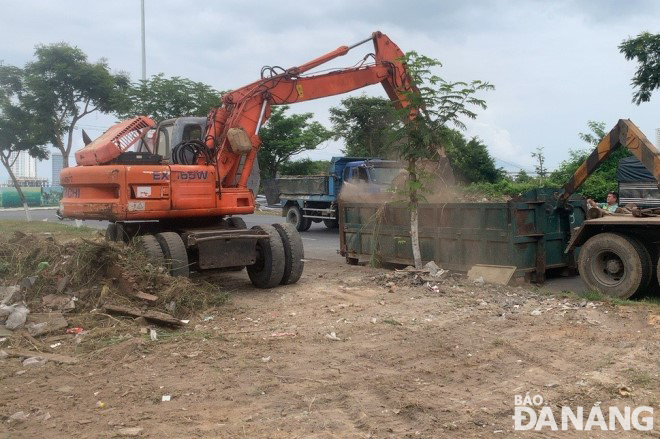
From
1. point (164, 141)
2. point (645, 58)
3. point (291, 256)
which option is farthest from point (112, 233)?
point (645, 58)

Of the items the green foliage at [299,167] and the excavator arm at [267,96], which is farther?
the green foliage at [299,167]

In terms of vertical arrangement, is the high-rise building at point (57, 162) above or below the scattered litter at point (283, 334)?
above

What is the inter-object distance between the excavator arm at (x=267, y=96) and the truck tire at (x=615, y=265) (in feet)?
12.6

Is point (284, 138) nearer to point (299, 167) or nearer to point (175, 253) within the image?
point (299, 167)

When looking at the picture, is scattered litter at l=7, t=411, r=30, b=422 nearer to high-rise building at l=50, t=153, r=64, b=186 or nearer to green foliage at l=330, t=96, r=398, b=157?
high-rise building at l=50, t=153, r=64, b=186

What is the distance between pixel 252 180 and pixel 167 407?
614 cm

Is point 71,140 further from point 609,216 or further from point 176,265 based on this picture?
point 609,216

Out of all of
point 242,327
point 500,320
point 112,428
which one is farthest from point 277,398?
point 500,320

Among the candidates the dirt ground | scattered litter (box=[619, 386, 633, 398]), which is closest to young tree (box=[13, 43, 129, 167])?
the dirt ground

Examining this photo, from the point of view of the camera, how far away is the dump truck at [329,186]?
18.6m

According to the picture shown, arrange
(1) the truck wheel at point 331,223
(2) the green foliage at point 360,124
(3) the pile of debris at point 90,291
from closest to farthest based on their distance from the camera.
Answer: (3) the pile of debris at point 90,291 < (1) the truck wheel at point 331,223 < (2) the green foliage at point 360,124

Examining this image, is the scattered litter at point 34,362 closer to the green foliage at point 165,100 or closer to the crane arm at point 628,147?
the crane arm at point 628,147

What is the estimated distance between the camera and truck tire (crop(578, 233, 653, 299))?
846 centimetres

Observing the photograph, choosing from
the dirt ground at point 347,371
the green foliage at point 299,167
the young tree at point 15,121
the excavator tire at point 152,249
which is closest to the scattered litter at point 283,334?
the dirt ground at point 347,371
